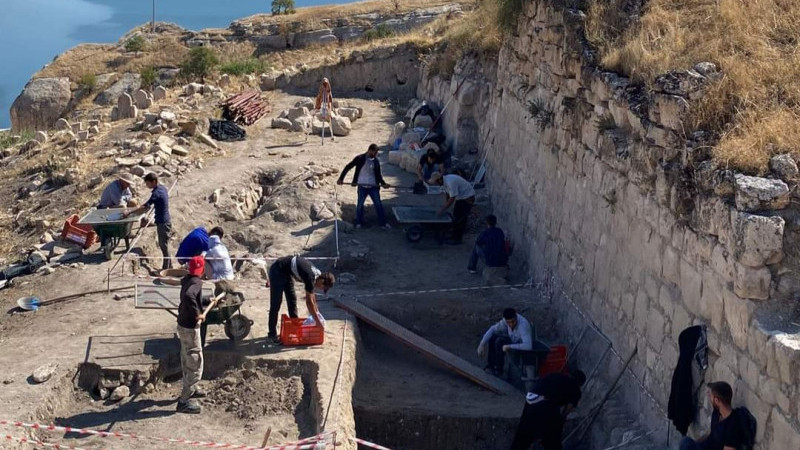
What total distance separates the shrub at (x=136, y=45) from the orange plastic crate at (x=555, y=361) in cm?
2603

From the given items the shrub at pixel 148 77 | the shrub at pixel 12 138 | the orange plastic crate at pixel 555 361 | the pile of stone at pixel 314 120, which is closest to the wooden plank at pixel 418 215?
the orange plastic crate at pixel 555 361

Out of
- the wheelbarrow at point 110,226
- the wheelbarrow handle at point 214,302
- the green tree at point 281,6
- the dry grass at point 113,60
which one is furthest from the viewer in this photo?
the green tree at point 281,6

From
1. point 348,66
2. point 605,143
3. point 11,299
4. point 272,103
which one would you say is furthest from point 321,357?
point 348,66

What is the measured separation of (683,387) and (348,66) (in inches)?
810

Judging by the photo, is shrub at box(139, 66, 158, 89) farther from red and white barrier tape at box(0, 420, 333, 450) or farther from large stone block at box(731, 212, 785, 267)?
large stone block at box(731, 212, 785, 267)

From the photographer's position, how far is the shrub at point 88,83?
3161cm

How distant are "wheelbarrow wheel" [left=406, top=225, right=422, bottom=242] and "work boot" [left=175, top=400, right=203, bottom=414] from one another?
6.07 m

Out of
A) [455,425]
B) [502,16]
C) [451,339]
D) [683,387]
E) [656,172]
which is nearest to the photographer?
[683,387]

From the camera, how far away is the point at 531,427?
988 cm

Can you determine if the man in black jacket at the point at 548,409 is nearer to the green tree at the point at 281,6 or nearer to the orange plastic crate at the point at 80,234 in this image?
the orange plastic crate at the point at 80,234

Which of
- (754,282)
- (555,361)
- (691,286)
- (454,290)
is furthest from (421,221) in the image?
(754,282)

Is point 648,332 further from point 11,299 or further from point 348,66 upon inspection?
point 348,66

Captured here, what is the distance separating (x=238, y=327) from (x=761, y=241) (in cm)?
610

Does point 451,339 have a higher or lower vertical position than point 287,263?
lower
